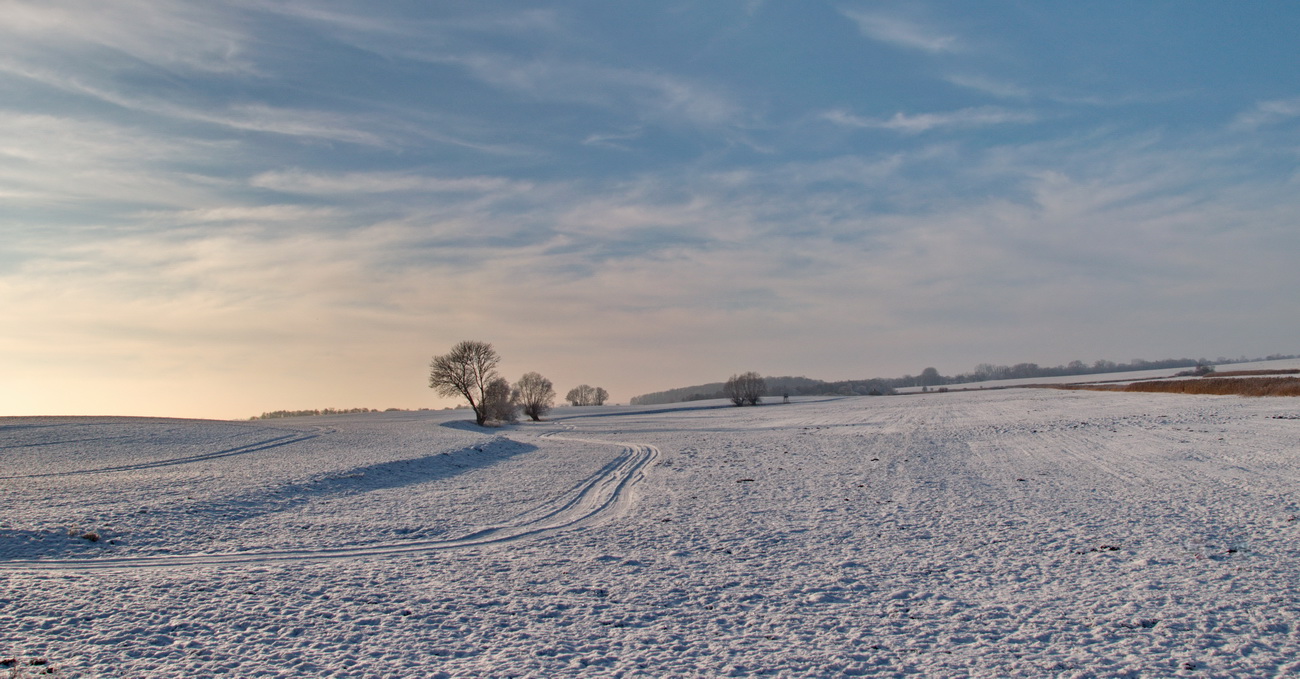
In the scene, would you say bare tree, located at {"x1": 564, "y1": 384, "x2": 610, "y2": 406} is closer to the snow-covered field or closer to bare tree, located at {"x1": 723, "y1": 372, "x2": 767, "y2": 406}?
bare tree, located at {"x1": 723, "y1": 372, "x2": 767, "y2": 406}

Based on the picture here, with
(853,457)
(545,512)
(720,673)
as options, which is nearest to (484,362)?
(853,457)

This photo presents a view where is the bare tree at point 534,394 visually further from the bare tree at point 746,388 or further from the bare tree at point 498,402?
the bare tree at point 746,388

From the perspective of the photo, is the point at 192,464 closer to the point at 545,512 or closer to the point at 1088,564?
the point at 545,512

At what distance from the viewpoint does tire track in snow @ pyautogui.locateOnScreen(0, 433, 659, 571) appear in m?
12.2

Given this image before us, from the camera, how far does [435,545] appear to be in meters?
13.5

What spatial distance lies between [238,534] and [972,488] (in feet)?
54.6

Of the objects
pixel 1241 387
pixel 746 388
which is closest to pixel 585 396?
pixel 746 388

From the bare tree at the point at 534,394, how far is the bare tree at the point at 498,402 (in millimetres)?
9210

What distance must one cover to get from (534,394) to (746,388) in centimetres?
4151

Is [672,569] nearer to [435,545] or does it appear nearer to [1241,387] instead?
[435,545]

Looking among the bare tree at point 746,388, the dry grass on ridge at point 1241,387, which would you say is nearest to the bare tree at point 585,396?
the bare tree at point 746,388

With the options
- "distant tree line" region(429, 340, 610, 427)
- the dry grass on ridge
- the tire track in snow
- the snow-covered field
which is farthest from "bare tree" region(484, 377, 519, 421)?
the dry grass on ridge

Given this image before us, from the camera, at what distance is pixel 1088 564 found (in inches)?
424

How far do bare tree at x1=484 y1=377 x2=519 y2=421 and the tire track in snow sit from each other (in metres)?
52.8
